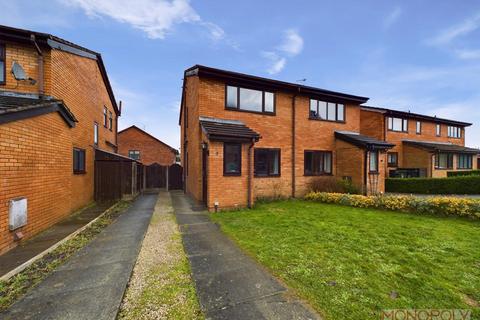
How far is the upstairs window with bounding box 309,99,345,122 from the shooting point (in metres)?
13.9

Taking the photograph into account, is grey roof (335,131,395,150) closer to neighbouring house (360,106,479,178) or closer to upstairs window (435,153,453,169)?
neighbouring house (360,106,479,178)

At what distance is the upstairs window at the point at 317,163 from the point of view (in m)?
13.6

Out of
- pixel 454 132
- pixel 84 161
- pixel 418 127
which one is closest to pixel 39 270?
pixel 84 161

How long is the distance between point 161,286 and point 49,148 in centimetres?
628

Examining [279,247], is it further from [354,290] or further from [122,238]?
[122,238]

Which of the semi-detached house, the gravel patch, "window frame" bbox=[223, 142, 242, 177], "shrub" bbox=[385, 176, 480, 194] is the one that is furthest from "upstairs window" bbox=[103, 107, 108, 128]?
"shrub" bbox=[385, 176, 480, 194]

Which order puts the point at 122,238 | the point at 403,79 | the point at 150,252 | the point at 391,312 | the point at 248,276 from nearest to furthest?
1. the point at 391,312
2. the point at 248,276
3. the point at 150,252
4. the point at 122,238
5. the point at 403,79

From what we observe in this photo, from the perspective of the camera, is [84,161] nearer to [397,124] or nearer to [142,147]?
[142,147]

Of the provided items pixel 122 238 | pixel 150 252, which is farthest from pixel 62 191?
pixel 150 252

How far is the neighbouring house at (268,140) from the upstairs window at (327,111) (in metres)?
0.06

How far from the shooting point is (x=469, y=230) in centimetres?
655

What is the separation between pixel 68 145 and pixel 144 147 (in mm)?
20686

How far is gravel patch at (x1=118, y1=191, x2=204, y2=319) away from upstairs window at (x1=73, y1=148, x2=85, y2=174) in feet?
21.2

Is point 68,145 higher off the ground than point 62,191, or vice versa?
point 68,145
